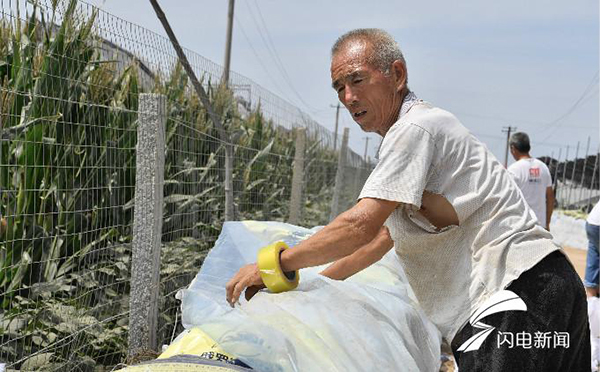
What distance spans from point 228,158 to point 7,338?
2224mm

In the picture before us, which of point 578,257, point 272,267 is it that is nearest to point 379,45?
point 272,267

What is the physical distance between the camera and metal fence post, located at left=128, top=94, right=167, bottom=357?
3590mm

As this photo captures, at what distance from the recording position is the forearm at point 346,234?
202cm

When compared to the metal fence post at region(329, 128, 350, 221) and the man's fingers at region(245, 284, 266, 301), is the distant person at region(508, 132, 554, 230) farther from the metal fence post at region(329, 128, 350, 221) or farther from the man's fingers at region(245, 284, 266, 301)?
the man's fingers at region(245, 284, 266, 301)

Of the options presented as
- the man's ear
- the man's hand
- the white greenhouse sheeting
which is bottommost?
→ the white greenhouse sheeting

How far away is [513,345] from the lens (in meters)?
2.04

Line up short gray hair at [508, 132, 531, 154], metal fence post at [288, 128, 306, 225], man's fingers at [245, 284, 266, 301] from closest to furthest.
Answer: man's fingers at [245, 284, 266, 301] < metal fence post at [288, 128, 306, 225] < short gray hair at [508, 132, 531, 154]

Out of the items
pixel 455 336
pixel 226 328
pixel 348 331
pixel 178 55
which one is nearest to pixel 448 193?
pixel 455 336

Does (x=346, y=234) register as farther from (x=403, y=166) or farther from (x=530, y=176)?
(x=530, y=176)

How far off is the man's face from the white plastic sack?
2.17ft

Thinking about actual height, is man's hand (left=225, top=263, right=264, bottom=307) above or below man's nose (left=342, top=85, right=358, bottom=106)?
below

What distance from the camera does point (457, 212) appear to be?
2096 mm

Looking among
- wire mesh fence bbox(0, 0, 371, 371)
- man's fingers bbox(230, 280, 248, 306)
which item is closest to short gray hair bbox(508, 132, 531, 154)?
wire mesh fence bbox(0, 0, 371, 371)

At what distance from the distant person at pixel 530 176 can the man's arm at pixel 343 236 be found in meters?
5.36
